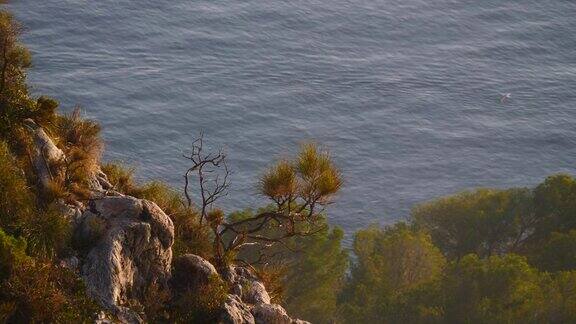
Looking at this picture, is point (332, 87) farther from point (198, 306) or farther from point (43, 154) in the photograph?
point (198, 306)

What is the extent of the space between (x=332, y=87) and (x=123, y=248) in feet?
504

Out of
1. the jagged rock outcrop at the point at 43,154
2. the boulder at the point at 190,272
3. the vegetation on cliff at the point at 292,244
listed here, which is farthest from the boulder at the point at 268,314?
the jagged rock outcrop at the point at 43,154

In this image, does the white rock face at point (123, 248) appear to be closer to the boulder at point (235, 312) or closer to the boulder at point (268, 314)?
the boulder at point (235, 312)

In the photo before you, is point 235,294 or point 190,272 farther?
point 235,294

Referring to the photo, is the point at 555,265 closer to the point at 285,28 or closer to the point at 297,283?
the point at 297,283

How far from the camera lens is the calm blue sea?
14250 centimetres

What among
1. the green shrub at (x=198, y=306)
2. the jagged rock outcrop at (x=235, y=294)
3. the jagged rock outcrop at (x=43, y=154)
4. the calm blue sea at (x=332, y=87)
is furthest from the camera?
the calm blue sea at (x=332, y=87)

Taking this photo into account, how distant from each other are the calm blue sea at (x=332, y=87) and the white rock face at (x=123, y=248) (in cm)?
10447

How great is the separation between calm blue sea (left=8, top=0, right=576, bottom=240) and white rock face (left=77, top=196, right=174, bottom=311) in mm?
104466

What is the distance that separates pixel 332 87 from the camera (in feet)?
560

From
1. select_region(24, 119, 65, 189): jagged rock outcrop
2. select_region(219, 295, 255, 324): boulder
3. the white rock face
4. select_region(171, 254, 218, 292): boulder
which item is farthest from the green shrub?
select_region(24, 119, 65, 189): jagged rock outcrop

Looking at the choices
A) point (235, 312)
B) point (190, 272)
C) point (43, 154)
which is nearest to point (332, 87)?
point (190, 272)

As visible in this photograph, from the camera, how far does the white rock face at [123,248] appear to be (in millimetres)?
17531

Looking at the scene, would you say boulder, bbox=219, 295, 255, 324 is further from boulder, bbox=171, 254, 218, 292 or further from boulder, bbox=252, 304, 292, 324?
boulder, bbox=171, 254, 218, 292
